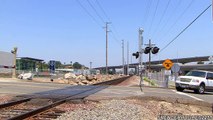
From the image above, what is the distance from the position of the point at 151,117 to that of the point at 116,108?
85.4 inches

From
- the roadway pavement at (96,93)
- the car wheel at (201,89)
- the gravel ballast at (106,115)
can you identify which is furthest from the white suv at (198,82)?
the gravel ballast at (106,115)

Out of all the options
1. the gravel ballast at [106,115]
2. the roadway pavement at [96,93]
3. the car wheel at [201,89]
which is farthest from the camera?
the car wheel at [201,89]

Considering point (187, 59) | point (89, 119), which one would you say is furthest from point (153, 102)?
point (187, 59)

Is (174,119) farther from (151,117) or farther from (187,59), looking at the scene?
(187,59)

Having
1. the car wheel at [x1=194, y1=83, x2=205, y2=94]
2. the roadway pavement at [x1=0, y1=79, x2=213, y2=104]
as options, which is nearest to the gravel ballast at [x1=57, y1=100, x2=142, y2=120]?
the roadway pavement at [x1=0, y1=79, x2=213, y2=104]

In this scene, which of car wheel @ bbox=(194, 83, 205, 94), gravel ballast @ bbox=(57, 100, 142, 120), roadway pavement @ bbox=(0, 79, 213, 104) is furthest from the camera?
car wheel @ bbox=(194, 83, 205, 94)

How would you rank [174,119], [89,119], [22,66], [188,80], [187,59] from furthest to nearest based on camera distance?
1. [187,59]
2. [22,66]
3. [188,80]
4. [89,119]
5. [174,119]

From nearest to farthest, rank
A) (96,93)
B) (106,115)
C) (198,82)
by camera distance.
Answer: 1. (106,115)
2. (96,93)
3. (198,82)

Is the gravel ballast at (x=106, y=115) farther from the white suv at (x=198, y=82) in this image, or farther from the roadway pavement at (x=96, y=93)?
the white suv at (x=198, y=82)

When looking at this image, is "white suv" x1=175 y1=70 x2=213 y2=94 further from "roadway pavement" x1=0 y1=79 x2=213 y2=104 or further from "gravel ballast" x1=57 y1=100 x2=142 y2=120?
"gravel ballast" x1=57 y1=100 x2=142 y2=120

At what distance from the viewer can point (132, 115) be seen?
13562mm

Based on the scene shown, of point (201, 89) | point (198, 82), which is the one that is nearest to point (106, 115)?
point (198, 82)

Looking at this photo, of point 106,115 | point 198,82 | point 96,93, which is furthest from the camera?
point 198,82

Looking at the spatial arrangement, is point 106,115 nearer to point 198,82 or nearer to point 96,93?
point 96,93
